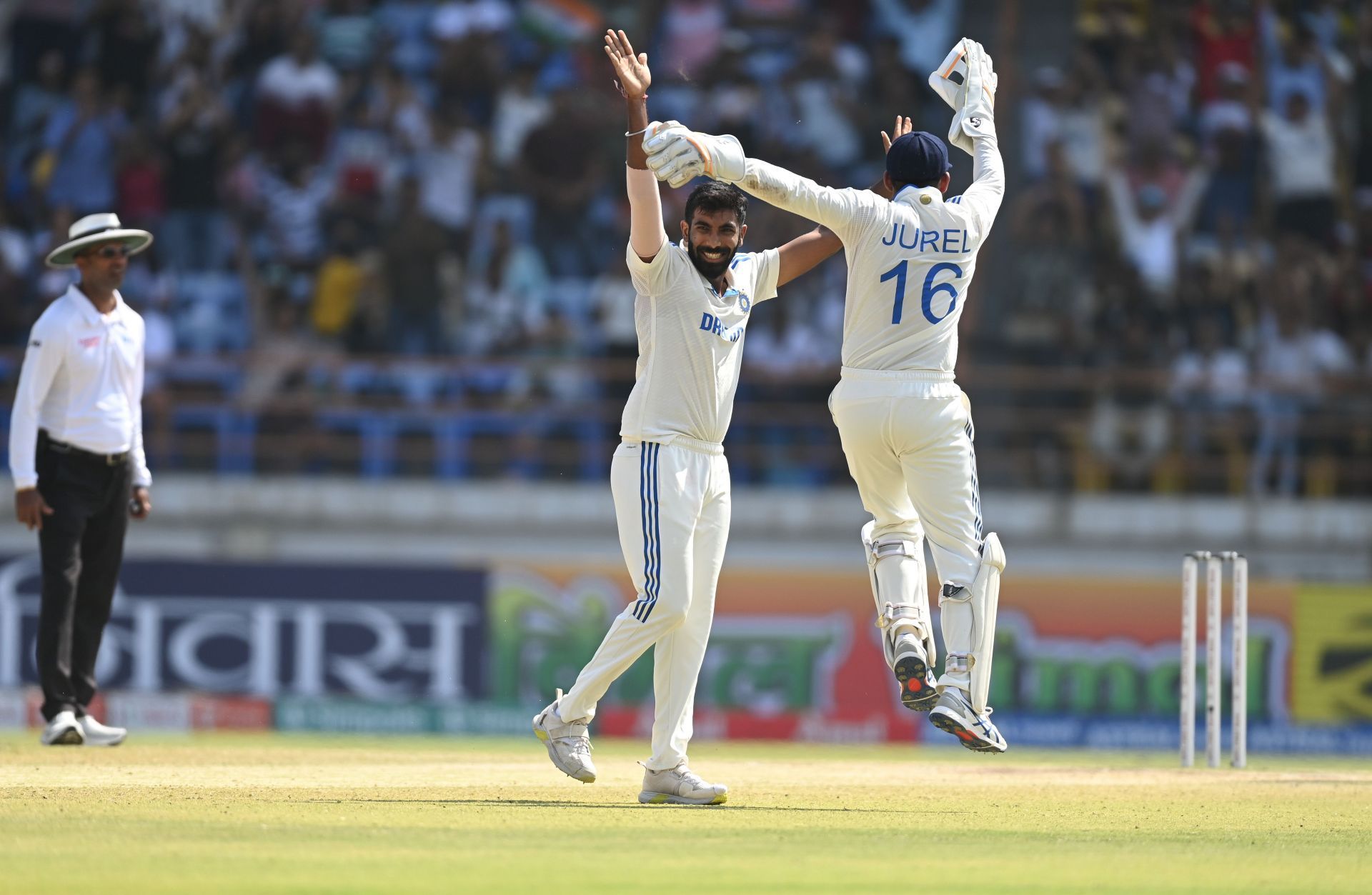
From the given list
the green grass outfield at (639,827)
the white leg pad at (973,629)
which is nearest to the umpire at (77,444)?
the green grass outfield at (639,827)

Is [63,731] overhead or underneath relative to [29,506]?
underneath

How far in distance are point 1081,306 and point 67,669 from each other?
33.9 feet

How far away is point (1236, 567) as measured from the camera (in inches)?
391

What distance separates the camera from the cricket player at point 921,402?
7965 millimetres

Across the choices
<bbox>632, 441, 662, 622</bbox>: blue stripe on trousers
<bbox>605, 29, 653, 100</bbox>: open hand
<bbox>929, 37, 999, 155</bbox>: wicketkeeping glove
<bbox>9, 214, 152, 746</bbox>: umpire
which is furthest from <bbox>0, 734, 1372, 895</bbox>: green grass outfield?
<bbox>929, 37, 999, 155</bbox>: wicketkeeping glove

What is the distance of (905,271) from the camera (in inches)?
314

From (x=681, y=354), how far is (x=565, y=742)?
1563mm

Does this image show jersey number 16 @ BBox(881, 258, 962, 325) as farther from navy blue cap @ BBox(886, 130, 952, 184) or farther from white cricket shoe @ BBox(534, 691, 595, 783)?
white cricket shoe @ BBox(534, 691, 595, 783)

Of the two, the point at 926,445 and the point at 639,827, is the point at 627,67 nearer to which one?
the point at 926,445

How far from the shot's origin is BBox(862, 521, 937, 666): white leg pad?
26.7ft

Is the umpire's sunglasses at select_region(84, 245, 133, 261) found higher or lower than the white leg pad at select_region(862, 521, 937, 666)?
higher

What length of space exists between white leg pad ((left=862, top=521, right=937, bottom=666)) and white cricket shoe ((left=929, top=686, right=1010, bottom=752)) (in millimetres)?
318

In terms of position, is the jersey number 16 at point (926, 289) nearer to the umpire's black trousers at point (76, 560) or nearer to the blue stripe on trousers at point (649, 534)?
the blue stripe on trousers at point (649, 534)

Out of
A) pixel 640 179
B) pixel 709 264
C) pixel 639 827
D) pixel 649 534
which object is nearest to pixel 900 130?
pixel 709 264
